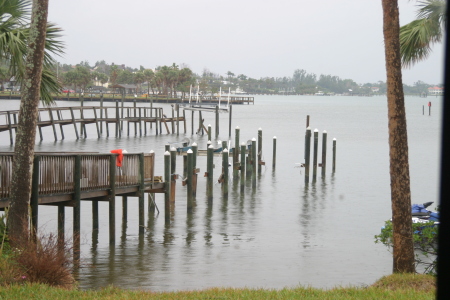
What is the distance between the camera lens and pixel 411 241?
12297 millimetres

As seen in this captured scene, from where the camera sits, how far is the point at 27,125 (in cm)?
1162

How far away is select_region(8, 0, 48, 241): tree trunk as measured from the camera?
1156cm

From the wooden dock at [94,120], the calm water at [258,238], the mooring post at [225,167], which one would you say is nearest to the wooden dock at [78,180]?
the calm water at [258,238]

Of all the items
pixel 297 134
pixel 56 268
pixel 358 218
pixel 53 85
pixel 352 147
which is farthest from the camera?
pixel 297 134

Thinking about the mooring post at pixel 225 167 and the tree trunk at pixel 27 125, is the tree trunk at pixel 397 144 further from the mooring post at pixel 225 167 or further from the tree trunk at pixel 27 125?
the mooring post at pixel 225 167

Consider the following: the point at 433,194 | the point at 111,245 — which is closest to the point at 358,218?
the point at 433,194

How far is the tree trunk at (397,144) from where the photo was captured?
1199 cm

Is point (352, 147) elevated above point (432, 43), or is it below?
below

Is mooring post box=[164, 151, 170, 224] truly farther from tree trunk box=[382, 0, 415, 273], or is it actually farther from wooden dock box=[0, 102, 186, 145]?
wooden dock box=[0, 102, 186, 145]

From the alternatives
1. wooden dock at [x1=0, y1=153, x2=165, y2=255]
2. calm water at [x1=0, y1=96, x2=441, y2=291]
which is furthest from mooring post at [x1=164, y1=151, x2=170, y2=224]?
wooden dock at [x1=0, y1=153, x2=165, y2=255]

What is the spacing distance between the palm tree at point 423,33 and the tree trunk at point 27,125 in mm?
8417

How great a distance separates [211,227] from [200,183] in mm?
9109

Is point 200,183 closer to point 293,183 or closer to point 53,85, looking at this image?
point 293,183

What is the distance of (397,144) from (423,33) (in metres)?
4.19
